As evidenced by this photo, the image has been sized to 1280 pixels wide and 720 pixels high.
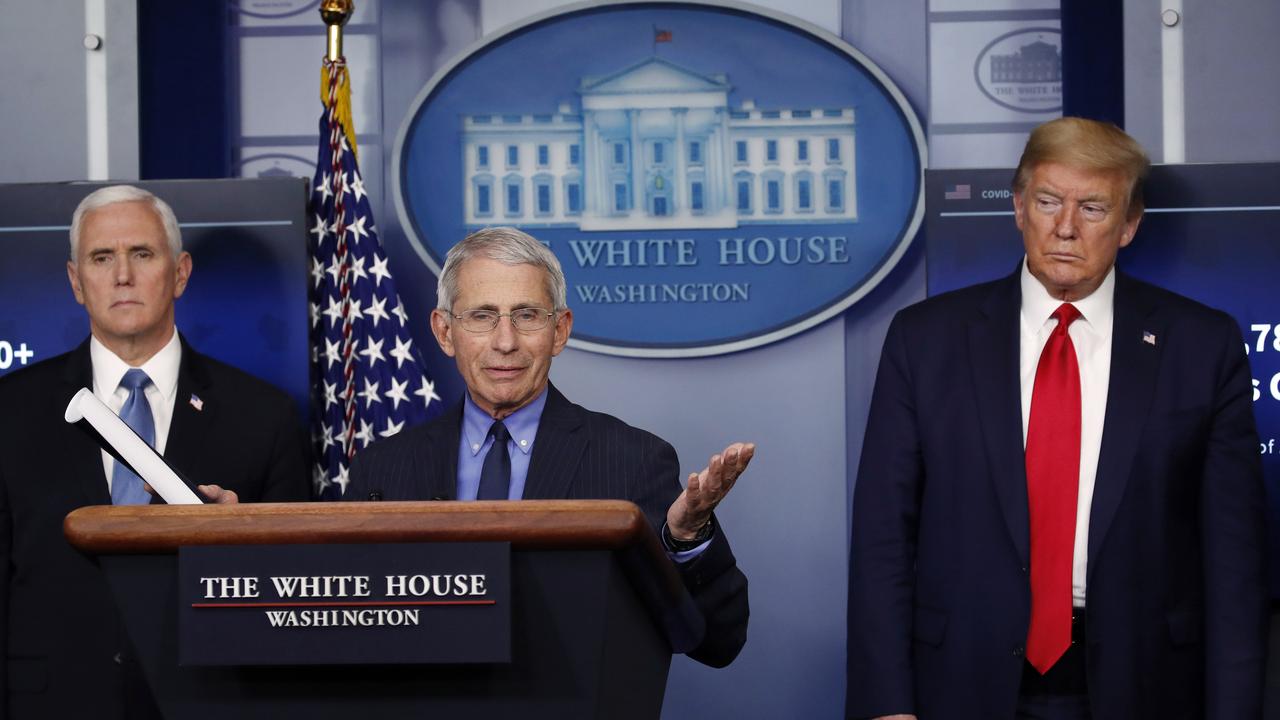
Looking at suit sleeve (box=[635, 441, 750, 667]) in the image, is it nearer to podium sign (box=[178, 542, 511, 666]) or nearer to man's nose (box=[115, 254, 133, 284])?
podium sign (box=[178, 542, 511, 666])

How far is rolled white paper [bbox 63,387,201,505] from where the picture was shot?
4.67ft

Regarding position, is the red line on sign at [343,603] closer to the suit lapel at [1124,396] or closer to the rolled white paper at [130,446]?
the rolled white paper at [130,446]

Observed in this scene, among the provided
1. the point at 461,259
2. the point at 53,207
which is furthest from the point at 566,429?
the point at 53,207

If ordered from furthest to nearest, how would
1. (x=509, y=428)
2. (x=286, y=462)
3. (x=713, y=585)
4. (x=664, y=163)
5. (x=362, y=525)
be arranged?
1. (x=664, y=163)
2. (x=286, y=462)
3. (x=509, y=428)
4. (x=713, y=585)
5. (x=362, y=525)

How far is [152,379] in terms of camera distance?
3.08 m

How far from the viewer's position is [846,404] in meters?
4.10

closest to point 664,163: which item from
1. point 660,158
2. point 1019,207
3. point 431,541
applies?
point 660,158

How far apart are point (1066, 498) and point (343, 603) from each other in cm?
150

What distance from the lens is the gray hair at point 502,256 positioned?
7.10 ft

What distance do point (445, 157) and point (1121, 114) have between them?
1.84 m

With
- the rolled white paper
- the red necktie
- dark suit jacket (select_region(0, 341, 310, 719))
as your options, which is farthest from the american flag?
the rolled white paper

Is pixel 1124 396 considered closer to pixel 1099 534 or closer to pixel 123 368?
pixel 1099 534

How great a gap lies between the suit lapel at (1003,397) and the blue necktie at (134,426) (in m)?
1.64

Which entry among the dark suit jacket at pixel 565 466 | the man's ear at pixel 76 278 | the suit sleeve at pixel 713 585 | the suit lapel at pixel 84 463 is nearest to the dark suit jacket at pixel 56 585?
the suit lapel at pixel 84 463
